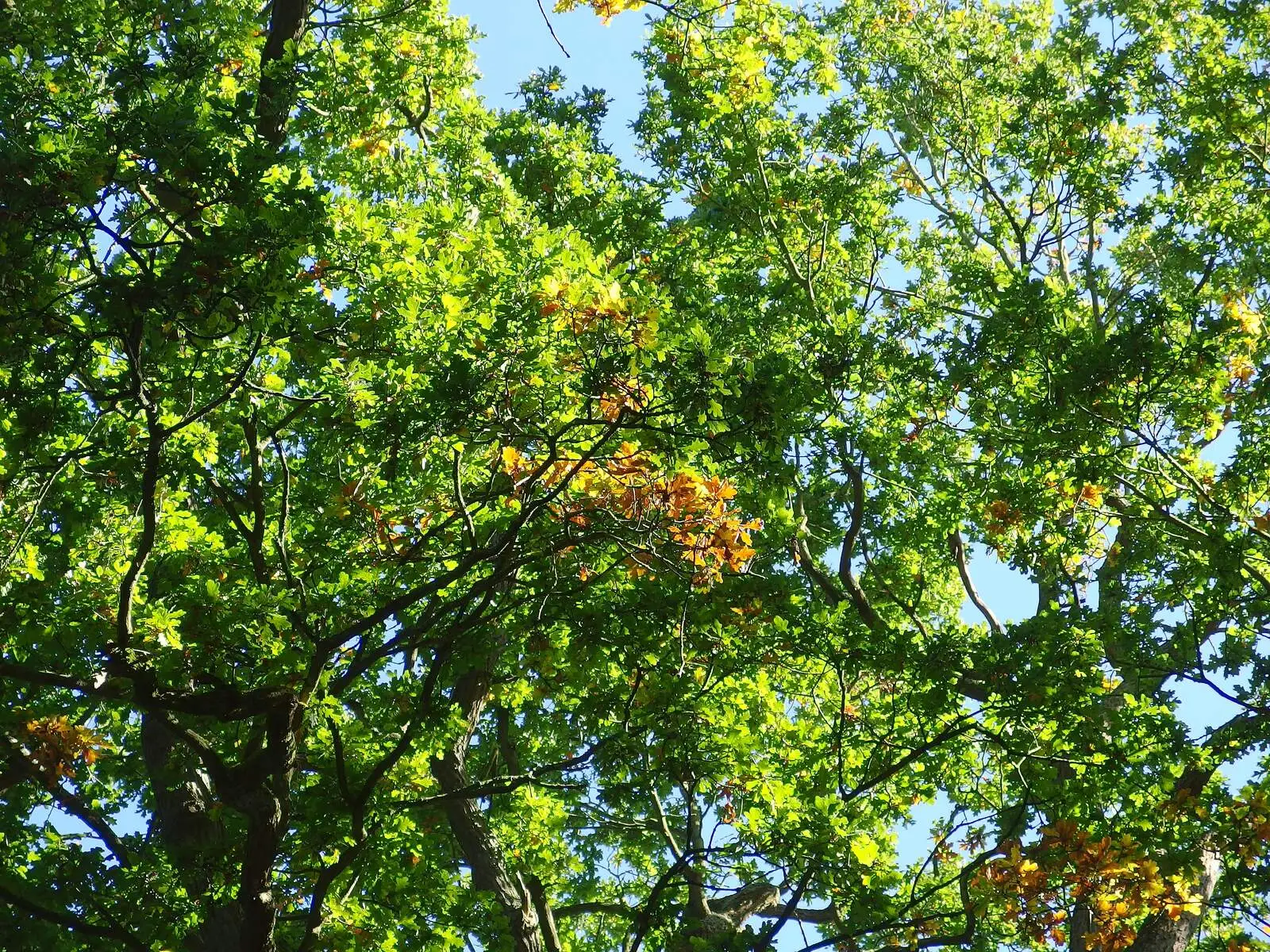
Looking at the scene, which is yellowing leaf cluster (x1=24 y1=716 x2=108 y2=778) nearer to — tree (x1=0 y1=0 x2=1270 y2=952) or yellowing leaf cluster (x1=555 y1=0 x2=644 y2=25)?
tree (x1=0 y1=0 x2=1270 y2=952)

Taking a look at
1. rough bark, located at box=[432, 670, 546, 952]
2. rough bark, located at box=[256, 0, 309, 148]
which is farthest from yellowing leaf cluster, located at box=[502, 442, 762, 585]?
Result: rough bark, located at box=[432, 670, 546, 952]

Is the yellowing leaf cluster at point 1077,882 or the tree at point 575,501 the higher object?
the tree at point 575,501

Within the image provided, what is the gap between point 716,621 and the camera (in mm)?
6418

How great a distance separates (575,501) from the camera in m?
5.93

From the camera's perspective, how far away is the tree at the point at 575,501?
5.08m

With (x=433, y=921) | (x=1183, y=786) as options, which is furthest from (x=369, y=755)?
(x=1183, y=786)

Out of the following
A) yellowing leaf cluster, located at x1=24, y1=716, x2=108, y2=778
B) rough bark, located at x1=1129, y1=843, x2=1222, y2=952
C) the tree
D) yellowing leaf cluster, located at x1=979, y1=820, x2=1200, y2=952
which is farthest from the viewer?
rough bark, located at x1=1129, y1=843, x2=1222, y2=952

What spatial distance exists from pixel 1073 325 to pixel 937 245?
4823 mm

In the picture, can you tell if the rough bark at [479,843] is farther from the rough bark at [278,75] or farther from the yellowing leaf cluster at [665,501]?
the rough bark at [278,75]

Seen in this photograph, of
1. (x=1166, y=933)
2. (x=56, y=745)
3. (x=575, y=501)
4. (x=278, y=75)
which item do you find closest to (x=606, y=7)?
(x=278, y=75)

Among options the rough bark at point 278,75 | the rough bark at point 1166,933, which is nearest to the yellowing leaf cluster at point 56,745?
the rough bark at point 278,75

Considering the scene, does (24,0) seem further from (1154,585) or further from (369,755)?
(1154,585)

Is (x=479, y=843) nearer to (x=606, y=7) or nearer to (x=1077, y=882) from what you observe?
(x=1077, y=882)

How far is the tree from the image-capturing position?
16.7 feet
